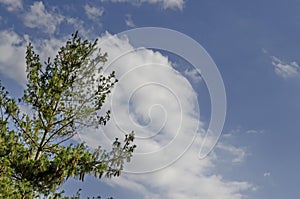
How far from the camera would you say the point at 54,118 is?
69.3ft

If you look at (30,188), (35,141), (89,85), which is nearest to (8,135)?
(35,141)

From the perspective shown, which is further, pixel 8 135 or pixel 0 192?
pixel 8 135

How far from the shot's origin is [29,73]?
2162 cm

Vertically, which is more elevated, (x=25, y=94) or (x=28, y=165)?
(x=25, y=94)

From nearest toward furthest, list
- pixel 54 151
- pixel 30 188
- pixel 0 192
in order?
1. pixel 0 192
2. pixel 30 188
3. pixel 54 151

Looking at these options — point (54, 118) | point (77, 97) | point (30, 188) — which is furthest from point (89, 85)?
point (30, 188)

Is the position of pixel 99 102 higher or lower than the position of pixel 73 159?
higher

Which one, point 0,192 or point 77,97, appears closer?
point 0,192

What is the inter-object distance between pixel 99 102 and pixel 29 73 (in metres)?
3.50

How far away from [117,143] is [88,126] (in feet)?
5.69

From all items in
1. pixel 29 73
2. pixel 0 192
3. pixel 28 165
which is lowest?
pixel 0 192

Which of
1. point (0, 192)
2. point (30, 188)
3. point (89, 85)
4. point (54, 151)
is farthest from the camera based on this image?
point (89, 85)

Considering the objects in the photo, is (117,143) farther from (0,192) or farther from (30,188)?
(0,192)

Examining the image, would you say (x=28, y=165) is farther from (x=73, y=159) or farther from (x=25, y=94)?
(x=25, y=94)
